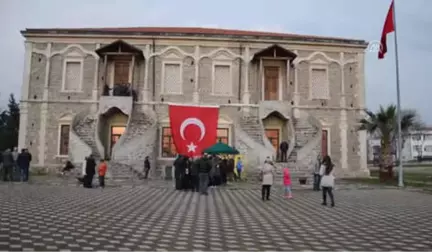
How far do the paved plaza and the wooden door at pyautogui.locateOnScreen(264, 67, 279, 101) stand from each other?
17.9m

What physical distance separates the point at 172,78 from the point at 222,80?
4006 mm

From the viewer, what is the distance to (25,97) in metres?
30.4

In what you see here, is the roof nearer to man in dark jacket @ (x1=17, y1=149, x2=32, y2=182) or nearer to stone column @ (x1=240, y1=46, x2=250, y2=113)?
stone column @ (x1=240, y1=46, x2=250, y2=113)

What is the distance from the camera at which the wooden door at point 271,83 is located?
105 feet

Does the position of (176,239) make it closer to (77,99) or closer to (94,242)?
(94,242)

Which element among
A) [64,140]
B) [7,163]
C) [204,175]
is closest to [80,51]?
[64,140]

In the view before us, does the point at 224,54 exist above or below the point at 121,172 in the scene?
above

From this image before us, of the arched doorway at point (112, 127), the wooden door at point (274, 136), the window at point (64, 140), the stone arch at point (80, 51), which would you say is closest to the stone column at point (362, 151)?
the wooden door at point (274, 136)

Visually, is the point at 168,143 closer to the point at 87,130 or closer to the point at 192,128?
the point at 192,128

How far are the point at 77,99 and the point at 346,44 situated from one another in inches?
874

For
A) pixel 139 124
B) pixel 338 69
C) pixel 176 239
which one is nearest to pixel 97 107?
pixel 139 124

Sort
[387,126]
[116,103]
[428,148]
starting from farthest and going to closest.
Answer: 1. [428,148]
2. [116,103]
3. [387,126]

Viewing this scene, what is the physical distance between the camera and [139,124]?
29453 millimetres

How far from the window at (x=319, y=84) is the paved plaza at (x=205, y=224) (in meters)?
18.1
